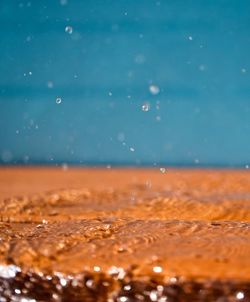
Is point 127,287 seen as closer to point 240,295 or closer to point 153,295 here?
point 153,295

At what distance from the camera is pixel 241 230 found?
4.38 ft

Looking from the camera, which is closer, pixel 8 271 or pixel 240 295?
pixel 240 295

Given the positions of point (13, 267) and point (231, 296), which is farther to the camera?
point (13, 267)

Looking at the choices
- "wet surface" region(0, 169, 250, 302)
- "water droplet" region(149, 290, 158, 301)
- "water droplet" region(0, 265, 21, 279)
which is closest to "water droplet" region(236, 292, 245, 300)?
"wet surface" region(0, 169, 250, 302)

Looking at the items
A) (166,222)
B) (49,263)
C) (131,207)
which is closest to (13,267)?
(49,263)

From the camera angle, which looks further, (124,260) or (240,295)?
(124,260)

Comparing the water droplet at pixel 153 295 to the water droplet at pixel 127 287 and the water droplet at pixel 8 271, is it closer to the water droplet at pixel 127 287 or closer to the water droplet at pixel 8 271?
the water droplet at pixel 127 287

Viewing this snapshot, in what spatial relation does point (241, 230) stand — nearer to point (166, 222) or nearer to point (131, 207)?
point (166, 222)

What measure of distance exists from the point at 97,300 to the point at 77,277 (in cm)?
6

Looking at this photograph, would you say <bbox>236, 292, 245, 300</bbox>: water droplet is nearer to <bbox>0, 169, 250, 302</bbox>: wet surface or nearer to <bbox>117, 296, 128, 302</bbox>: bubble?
<bbox>0, 169, 250, 302</bbox>: wet surface

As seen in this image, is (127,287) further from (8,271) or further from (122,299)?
(8,271)

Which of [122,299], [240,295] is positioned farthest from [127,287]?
[240,295]

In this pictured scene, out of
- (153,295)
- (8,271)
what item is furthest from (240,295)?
(8,271)

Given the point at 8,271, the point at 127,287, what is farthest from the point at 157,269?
the point at 8,271
